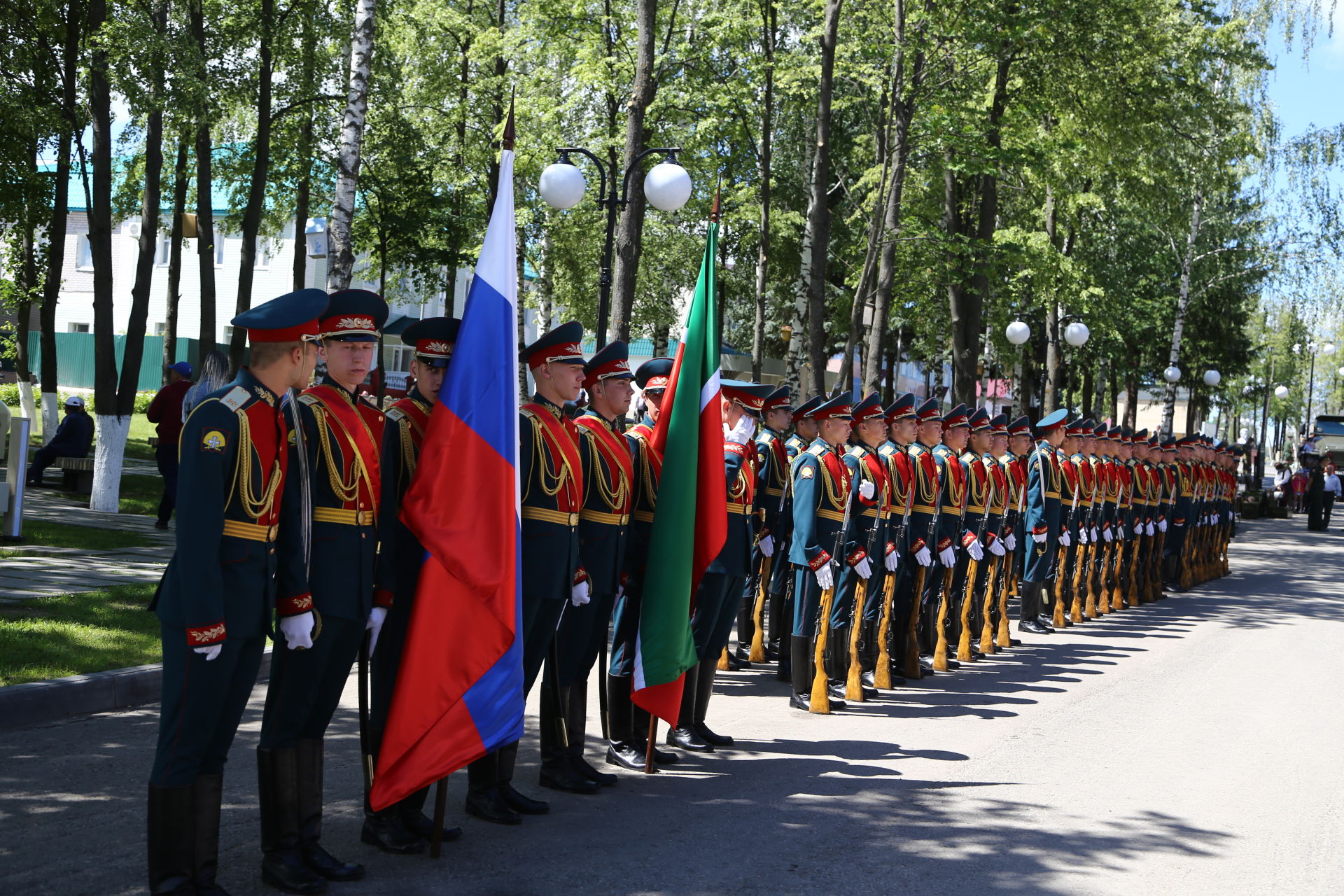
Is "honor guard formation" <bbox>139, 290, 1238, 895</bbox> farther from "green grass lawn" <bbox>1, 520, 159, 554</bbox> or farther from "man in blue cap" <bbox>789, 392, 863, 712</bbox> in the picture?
"green grass lawn" <bbox>1, 520, 159, 554</bbox>

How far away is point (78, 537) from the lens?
12.7m

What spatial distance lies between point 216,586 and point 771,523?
5716 millimetres

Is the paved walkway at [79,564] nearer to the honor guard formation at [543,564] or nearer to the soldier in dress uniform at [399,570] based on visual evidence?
the honor guard formation at [543,564]

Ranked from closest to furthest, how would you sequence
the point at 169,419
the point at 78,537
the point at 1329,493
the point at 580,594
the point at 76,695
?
the point at 580,594 → the point at 76,695 → the point at 78,537 → the point at 169,419 → the point at 1329,493

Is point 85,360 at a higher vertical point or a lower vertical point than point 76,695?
higher

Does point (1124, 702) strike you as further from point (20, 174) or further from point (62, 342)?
point (62, 342)

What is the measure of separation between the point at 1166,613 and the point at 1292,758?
7.75 metres

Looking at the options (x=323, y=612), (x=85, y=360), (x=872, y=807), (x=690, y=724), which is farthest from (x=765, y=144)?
(x=85, y=360)

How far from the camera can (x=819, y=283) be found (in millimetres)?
17516

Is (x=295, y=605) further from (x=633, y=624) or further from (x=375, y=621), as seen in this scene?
(x=633, y=624)

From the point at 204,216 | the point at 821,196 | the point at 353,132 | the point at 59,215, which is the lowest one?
the point at 353,132

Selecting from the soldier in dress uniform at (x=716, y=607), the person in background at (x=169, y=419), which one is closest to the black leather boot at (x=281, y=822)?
the soldier in dress uniform at (x=716, y=607)

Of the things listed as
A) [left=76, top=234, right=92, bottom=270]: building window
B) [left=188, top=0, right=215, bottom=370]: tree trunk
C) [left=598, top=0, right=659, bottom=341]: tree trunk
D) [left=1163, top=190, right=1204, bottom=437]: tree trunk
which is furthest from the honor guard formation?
[left=76, top=234, right=92, bottom=270]: building window

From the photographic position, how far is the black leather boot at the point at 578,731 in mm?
6102
